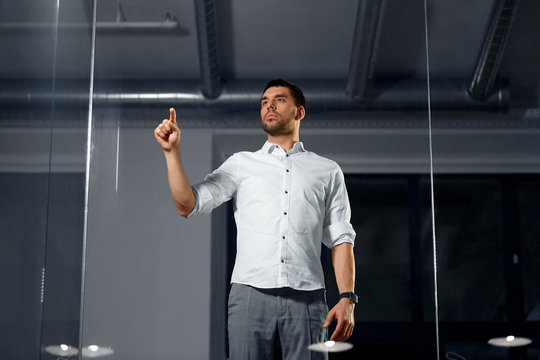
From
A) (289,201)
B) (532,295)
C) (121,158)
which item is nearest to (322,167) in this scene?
(289,201)

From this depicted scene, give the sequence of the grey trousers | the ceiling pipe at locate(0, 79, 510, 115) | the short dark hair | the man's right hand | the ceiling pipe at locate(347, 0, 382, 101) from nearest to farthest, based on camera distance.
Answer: the man's right hand → the grey trousers → the short dark hair → the ceiling pipe at locate(0, 79, 510, 115) → the ceiling pipe at locate(347, 0, 382, 101)


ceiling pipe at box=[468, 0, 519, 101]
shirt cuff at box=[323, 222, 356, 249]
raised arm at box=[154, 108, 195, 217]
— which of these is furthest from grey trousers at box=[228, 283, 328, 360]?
ceiling pipe at box=[468, 0, 519, 101]

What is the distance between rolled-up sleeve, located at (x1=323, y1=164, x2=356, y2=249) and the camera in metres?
2.48

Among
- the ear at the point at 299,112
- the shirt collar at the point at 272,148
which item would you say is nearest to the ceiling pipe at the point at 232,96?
the ear at the point at 299,112

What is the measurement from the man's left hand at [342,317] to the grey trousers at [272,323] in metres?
0.05

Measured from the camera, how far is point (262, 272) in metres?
2.31

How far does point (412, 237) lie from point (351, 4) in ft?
3.67

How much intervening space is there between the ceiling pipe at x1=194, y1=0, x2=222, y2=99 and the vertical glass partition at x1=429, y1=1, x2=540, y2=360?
1052mm

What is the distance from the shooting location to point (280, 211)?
7.97ft

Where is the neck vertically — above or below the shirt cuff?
above

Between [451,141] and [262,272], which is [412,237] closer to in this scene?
[451,141]

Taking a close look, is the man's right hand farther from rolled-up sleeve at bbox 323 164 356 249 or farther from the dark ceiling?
the dark ceiling

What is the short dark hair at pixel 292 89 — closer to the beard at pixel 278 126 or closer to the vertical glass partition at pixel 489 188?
the beard at pixel 278 126

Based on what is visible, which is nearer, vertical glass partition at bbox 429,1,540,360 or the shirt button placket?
the shirt button placket
